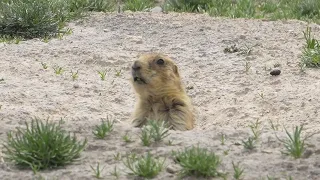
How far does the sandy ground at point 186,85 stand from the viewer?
17.9 ft

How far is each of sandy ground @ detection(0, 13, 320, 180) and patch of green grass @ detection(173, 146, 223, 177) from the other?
0.10 metres

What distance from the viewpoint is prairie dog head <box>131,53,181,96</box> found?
24.0ft

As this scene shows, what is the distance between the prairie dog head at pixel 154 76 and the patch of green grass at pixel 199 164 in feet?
7.35

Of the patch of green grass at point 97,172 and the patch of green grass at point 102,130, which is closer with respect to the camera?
the patch of green grass at point 97,172

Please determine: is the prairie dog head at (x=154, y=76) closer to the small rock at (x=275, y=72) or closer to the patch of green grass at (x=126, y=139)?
the small rock at (x=275, y=72)

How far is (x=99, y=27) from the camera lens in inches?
433

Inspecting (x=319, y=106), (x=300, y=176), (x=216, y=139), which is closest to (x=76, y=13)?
(x=319, y=106)

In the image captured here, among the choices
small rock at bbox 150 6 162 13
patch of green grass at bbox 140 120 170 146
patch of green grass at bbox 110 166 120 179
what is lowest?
patch of green grass at bbox 110 166 120 179

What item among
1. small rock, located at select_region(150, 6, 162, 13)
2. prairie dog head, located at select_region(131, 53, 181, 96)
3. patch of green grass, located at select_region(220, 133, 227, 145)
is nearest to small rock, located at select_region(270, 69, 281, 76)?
prairie dog head, located at select_region(131, 53, 181, 96)

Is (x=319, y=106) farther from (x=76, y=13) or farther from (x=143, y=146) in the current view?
(x=76, y=13)

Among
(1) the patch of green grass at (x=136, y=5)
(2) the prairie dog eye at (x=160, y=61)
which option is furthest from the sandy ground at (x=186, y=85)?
(1) the patch of green grass at (x=136, y=5)

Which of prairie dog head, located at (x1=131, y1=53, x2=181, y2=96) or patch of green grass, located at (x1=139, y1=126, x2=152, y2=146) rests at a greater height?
prairie dog head, located at (x1=131, y1=53, x2=181, y2=96)

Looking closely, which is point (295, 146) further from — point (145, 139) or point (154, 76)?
point (154, 76)

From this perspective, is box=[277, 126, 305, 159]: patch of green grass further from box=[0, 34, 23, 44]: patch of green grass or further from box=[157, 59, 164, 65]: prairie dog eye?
box=[0, 34, 23, 44]: patch of green grass
